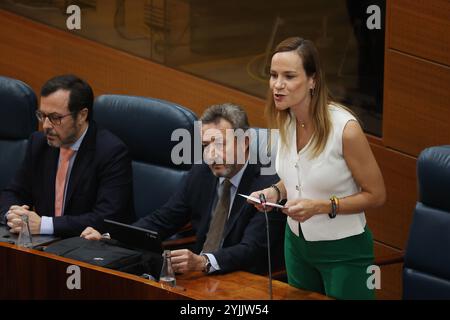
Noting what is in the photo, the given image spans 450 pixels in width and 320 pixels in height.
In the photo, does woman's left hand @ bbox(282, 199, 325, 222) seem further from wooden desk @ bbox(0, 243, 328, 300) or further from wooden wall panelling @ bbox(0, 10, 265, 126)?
wooden wall panelling @ bbox(0, 10, 265, 126)

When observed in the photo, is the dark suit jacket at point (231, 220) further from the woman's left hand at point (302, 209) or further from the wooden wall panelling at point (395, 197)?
the wooden wall panelling at point (395, 197)

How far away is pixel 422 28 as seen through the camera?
377cm

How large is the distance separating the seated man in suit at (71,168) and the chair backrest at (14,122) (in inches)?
14.4

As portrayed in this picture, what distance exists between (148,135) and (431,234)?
4.13 feet

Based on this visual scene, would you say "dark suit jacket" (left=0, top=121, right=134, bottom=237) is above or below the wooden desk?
above

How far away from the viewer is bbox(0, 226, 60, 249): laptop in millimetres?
3420

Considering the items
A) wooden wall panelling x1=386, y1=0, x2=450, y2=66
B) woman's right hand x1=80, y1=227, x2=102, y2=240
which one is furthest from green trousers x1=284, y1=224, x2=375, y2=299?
wooden wall panelling x1=386, y1=0, x2=450, y2=66

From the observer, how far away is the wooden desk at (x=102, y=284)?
2863 mm

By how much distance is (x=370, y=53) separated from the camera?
407 centimetres

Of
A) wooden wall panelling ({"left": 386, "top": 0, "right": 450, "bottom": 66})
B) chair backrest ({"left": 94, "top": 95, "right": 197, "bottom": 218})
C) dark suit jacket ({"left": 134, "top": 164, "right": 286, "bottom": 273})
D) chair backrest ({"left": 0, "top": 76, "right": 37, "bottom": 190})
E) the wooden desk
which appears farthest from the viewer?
chair backrest ({"left": 0, "top": 76, "right": 37, "bottom": 190})

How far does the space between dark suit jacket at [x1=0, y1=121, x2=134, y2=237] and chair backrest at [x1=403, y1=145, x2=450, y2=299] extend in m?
1.16

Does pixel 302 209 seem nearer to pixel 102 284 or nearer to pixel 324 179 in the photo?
pixel 324 179

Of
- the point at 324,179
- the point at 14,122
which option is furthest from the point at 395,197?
the point at 14,122

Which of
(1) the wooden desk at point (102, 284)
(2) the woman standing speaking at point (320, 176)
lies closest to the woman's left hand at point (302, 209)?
(2) the woman standing speaking at point (320, 176)
